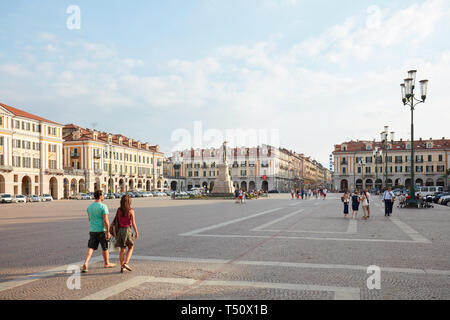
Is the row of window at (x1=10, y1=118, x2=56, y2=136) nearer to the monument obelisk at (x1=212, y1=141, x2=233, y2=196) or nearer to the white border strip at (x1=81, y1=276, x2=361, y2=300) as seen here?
the monument obelisk at (x1=212, y1=141, x2=233, y2=196)

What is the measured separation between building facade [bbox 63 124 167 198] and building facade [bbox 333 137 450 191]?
5177 cm

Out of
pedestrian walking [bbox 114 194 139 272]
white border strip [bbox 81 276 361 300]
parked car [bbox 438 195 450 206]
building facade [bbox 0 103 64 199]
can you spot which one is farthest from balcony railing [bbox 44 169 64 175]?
white border strip [bbox 81 276 361 300]

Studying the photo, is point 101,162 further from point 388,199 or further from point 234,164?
point 388,199

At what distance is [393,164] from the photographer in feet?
323

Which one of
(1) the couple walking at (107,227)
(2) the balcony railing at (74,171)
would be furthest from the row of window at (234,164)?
(1) the couple walking at (107,227)

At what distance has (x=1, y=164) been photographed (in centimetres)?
5516

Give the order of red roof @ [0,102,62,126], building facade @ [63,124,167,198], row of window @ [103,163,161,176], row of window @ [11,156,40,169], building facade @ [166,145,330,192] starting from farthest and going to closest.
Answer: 1. building facade @ [166,145,330,192]
2. row of window @ [103,163,161,176]
3. building facade @ [63,124,167,198]
4. row of window @ [11,156,40,169]
5. red roof @ [0,102,62,126]

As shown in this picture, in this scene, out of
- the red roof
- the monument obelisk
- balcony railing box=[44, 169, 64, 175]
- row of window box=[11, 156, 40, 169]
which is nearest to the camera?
the monument obelisk

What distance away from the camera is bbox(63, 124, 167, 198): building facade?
7262 cm

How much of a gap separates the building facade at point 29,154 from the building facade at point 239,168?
42207 millimetres

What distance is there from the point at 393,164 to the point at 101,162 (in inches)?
2815

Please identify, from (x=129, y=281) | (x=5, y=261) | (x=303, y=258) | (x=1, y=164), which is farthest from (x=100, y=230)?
(x=1, y=164)

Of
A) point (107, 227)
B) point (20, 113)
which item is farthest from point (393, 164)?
point (107, 227)
